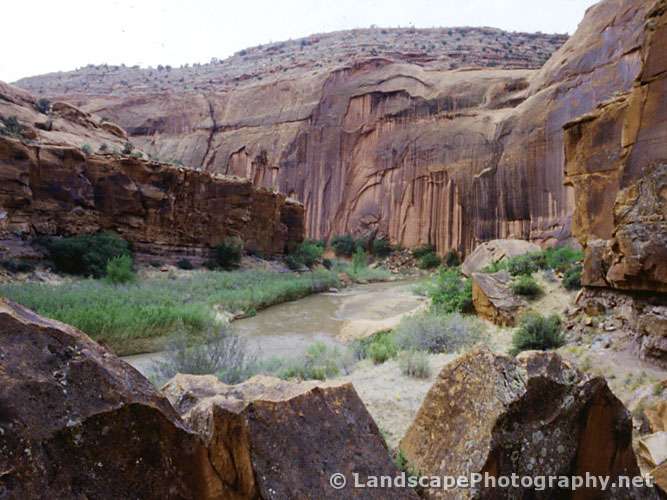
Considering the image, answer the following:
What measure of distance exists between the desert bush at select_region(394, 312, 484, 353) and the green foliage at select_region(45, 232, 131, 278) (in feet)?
44.1

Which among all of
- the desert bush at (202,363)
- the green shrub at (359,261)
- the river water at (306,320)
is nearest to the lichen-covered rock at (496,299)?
the river water at (306,320)

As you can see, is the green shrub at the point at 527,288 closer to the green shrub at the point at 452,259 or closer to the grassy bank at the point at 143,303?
the grassy bank at the point at 143,303

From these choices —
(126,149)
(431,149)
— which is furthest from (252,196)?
(431,149)

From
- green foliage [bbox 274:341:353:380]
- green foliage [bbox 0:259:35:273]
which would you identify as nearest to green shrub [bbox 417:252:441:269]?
green foliage [bbox 0:259:35:273]

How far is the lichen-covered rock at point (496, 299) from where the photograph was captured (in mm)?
8492

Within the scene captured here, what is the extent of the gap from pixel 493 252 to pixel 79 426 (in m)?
15.7

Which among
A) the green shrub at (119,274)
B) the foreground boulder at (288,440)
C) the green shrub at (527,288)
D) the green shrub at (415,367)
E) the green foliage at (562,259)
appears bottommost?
the green shrub at (119,274)

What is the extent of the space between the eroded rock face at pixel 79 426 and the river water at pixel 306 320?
19.8 feet

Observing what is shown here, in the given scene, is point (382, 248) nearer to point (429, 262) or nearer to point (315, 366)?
point (429, 262)

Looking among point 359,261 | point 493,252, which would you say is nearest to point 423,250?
point 359,261

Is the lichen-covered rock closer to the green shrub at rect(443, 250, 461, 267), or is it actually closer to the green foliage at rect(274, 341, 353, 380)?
the green foliage at rect(274, 341, 353, 380)

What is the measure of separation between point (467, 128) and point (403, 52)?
54.9 feet

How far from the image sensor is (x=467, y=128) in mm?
30781

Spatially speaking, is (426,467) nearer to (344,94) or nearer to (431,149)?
(431,149)
